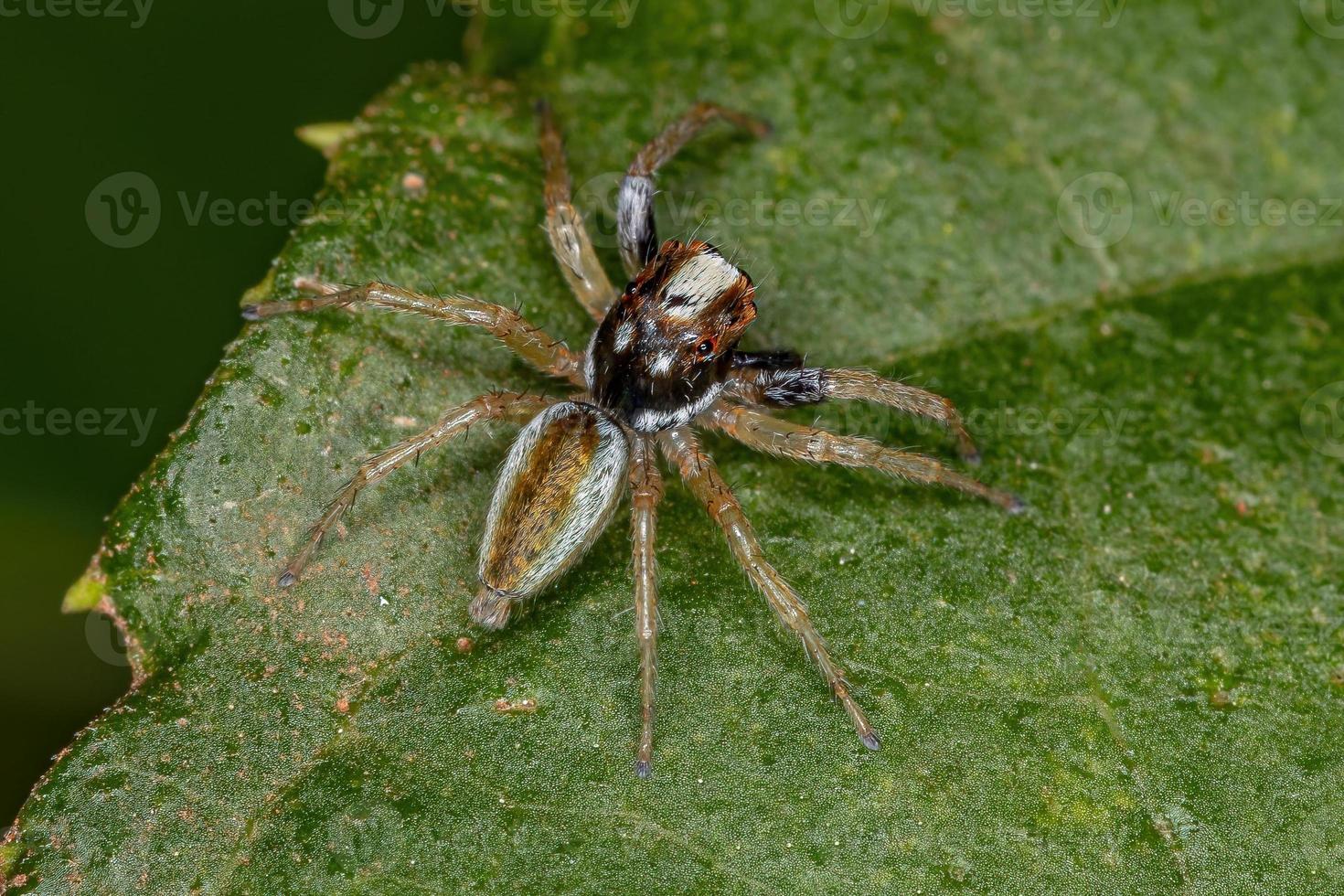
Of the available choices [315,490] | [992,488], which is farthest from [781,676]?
[315,490]

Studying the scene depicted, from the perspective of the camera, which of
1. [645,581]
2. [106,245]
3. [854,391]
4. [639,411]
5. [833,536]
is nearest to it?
[645,581]

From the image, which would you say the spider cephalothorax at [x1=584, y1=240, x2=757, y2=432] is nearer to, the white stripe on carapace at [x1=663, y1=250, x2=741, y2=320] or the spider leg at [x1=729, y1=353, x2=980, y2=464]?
the white stripe on carapace at [x1=663, y1=250, x2=741, y2=320]

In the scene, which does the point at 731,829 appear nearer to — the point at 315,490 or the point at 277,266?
the point at 315,490

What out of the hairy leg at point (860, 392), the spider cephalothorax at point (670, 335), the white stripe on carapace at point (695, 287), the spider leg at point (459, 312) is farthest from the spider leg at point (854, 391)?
the spider leg at point (459, 312)

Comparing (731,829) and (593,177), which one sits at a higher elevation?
(593,177)

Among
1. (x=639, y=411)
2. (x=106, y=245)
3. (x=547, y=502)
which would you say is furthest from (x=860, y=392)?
(x=106, y=245)

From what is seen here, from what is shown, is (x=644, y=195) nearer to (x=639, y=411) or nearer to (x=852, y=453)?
(x=639, y=411)

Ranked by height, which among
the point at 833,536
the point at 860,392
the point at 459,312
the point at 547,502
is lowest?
the point at 833,536
